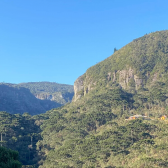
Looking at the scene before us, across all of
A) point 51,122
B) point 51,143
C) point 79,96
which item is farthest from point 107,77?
point 51,143

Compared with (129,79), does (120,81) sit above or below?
below

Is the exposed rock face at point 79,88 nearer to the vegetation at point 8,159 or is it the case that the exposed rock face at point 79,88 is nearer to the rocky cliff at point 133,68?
the rocky cliff at point 133,68

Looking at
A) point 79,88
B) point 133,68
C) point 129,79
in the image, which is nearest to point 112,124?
point 129,79

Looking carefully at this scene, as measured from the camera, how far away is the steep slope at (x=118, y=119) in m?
69.1

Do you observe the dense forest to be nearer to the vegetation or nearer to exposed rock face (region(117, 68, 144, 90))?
exposed rock face (region(117, 68, 144, 90))

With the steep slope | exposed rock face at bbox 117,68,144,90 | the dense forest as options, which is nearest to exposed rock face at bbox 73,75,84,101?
the steep slope

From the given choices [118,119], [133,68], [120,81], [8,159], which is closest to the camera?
[8,159]

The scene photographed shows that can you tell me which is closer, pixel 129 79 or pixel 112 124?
pixel 112 124

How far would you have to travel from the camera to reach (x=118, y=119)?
10919cm

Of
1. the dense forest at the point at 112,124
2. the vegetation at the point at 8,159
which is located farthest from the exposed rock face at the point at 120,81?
the vegetation at the point at 8,159

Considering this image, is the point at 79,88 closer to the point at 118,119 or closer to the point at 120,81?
the point at 120,81

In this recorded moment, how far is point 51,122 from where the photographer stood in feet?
417

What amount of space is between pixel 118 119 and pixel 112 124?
8379 mm

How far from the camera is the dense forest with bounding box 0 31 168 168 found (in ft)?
229
